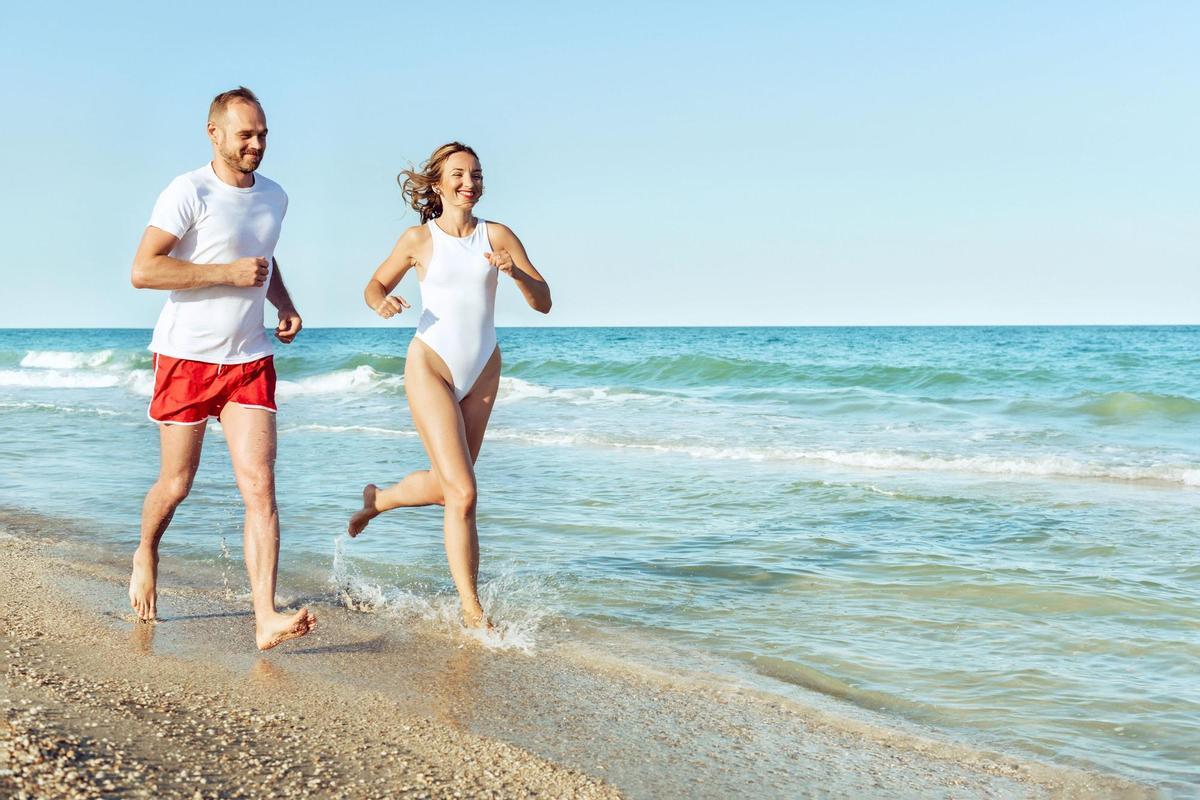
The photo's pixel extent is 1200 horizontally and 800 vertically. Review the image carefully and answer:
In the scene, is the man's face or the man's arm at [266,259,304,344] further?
the man's arm at [266,259,304,344]

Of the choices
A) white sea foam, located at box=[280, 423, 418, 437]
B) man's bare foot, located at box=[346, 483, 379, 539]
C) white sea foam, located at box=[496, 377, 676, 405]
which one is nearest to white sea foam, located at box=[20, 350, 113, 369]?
white sea foam, located at box=[496, 377, 676, 405]

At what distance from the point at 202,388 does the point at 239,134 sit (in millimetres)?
923

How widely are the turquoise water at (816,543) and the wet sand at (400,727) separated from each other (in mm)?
378

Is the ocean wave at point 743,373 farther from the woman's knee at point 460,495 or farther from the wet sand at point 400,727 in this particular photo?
the wet sand at point 400,727

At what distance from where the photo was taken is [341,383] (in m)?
29.9

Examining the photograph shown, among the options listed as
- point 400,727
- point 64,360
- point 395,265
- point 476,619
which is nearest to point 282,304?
point 395,265

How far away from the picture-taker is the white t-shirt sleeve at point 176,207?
3934 millimetres

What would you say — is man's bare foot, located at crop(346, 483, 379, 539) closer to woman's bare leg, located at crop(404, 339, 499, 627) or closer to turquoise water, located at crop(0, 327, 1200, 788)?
turquoise water, located at crop(0, 327, 1200, 788)

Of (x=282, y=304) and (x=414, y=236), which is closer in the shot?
(x=282, y=304)

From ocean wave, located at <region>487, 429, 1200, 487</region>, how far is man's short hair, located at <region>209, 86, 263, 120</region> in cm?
888

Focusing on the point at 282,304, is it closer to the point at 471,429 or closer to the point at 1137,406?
the point at 471,429

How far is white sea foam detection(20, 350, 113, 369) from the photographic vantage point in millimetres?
44213

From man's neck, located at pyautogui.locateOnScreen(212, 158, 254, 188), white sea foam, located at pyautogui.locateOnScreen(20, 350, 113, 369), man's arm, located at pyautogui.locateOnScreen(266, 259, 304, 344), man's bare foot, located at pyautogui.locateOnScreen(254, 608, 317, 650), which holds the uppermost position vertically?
man's neck, located at pyautogui.locateOnScreen(212, 158, 254, 188)

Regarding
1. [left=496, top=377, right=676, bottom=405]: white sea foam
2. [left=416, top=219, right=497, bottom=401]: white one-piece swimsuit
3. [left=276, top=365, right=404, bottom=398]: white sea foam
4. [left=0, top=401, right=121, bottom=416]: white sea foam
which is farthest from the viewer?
[left=276, top=365, right=404, bottom=398]: white sea foam
